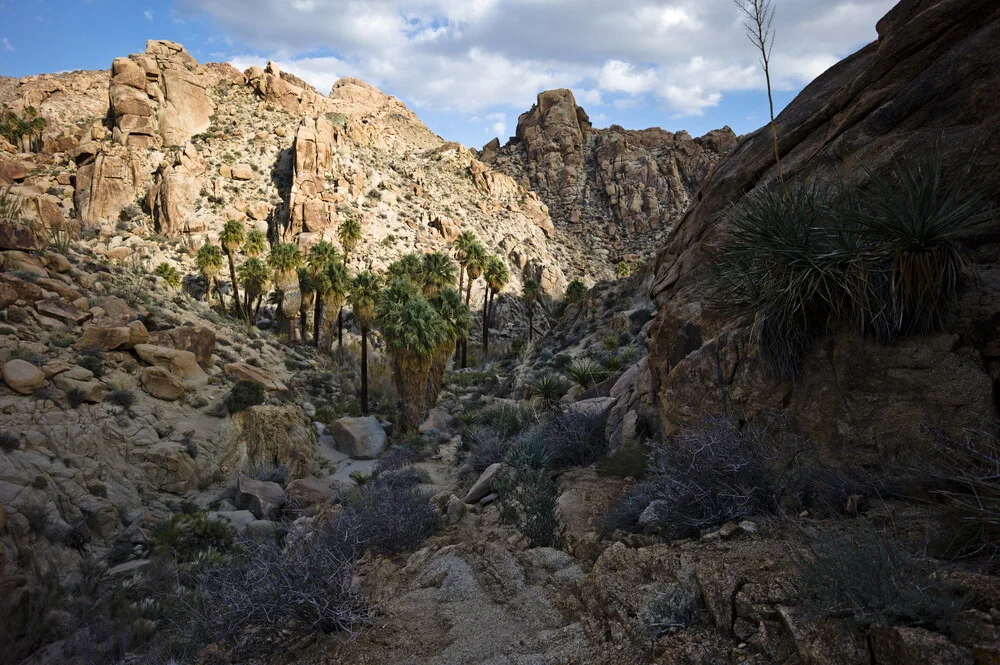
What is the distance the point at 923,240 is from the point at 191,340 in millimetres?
25136

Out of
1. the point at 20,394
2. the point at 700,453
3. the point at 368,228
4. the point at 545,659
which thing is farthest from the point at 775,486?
the point at 368,228

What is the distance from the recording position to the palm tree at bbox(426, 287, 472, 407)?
95.6 feet

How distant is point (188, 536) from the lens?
13438 millimetres

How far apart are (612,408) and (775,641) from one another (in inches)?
330

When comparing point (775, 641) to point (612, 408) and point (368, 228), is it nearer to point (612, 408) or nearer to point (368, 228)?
point (612, 408)

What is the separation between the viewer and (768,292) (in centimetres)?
594

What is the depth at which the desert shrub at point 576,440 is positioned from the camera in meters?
10.6

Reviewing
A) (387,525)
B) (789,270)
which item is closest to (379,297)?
(387,525)

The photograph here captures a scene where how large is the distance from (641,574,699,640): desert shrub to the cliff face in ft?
278

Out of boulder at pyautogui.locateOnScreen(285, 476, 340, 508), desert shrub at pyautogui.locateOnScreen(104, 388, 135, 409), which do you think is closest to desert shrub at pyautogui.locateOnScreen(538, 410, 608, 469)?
boulder at pyautogui.locateOnScreen(285, 476, 340, 508)

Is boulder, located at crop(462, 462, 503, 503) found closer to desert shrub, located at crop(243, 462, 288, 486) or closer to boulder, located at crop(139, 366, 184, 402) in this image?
desert shrub, located at crop(243, 462, 288, 486)

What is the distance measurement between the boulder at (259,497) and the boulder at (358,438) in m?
6.61

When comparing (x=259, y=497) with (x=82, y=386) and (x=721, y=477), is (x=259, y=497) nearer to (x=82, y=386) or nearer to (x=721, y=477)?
(x=82, y=386)

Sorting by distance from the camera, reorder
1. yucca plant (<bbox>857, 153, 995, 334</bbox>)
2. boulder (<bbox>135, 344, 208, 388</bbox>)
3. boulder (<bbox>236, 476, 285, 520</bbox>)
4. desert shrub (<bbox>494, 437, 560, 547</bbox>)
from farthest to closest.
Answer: boulder (<bbox>135, 344, 208, 388</bbox>), boulder (<bbox>236, 476, 285, 520</bbox>), desert shrub (<bbox>494, 437, 560, 547</bbox>), yucca plant (<bbox>857, 153, 995, 334</bbox>)
